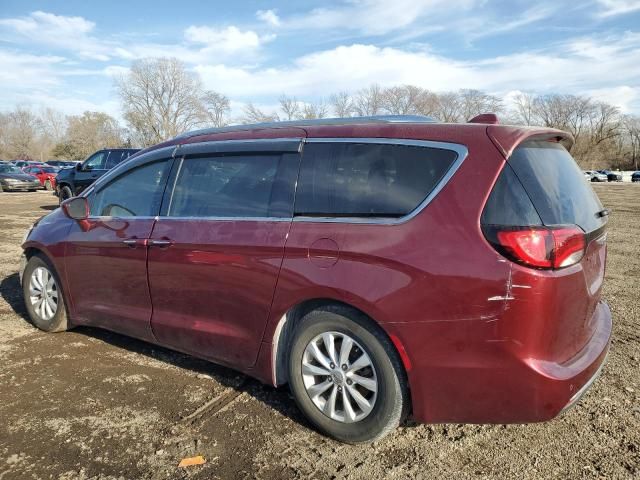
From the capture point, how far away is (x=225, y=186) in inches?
130

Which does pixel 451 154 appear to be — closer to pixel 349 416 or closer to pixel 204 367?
pixel 349 416

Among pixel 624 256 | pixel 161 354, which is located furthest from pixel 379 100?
pixel 161 354

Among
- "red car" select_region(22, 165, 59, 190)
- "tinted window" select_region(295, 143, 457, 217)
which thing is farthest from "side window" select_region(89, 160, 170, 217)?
"red car" select_region(22, 165, 59, 190)

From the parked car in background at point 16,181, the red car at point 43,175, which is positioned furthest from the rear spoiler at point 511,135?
the red car at point 43,175

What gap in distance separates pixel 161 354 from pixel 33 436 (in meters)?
1.28

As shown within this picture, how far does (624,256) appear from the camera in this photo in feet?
26.1

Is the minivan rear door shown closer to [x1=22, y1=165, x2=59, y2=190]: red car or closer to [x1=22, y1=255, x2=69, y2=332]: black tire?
[x1=22, y1=255, x2=69, y2=332]: black tire

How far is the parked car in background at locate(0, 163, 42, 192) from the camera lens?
27.8 meters

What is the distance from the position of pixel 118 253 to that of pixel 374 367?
→ 7.30 ft

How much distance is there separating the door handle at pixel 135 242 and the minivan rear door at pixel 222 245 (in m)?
0.07

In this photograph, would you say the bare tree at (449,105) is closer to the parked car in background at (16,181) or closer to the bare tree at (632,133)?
the bare tree at (632,133)

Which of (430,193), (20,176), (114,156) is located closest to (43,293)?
(430,193)

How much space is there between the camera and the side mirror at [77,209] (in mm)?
4113

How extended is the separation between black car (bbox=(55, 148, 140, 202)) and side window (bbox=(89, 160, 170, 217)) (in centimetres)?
1187
